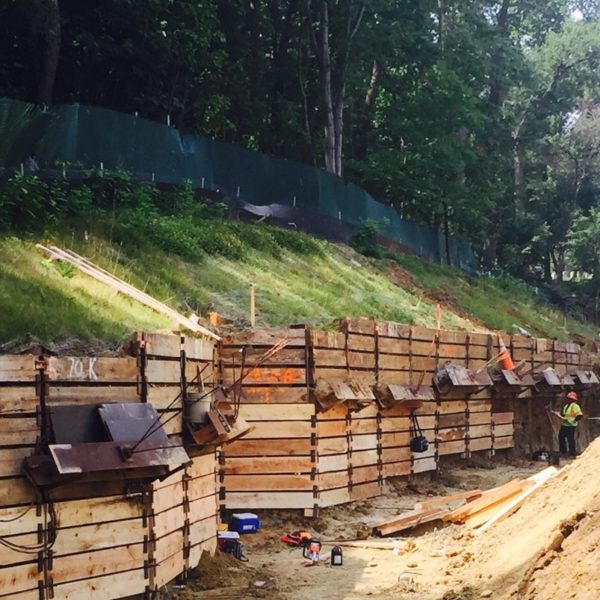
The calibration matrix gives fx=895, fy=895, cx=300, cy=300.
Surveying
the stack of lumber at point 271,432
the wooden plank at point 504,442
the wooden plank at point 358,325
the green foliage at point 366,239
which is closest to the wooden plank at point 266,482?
the stack of lumber at point 271,432

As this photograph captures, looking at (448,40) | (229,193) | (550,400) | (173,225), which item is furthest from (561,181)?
(173,225)

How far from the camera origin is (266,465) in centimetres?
1374

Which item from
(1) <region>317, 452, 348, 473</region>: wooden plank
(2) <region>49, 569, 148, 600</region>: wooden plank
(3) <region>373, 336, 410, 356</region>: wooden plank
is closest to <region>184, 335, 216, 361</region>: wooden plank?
(2) <region>49, 569, 148, 600</region>: wooden plank

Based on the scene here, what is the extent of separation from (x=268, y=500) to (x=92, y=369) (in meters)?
5.60

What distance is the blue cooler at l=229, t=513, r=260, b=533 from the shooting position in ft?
41.8

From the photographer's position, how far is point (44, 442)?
325 inches

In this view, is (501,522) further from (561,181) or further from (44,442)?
(561,181)

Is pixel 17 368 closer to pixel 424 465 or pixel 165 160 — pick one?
pixel 424 465

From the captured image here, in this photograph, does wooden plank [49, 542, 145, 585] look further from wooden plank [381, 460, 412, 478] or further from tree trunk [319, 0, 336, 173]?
tree trunk [319, 0, 336, 173]

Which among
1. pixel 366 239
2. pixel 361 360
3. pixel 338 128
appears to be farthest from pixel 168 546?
pixel 338 128

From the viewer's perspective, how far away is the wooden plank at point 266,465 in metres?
13.7

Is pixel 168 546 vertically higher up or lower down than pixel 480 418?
lower down

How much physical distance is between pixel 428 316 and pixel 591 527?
15.7 m

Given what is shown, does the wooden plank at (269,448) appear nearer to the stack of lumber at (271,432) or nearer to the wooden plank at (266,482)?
the stack of lumber at (271,432)
